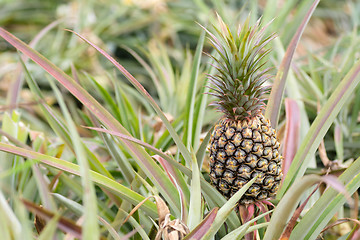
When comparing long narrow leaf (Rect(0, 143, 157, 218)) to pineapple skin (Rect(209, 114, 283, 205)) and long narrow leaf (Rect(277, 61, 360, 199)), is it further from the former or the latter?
long narrow leaf (Rect(277, 61, 360, 199))

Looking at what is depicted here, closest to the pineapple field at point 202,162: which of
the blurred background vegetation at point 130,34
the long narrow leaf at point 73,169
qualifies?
the long narrow leaf at point 73,169

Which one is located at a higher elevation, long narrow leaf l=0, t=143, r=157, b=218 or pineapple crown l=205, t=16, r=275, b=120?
pineapple crown l=205, t=16, r=275, b=120

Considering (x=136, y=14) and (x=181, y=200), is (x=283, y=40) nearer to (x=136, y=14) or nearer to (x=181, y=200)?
(x=181, y=200)

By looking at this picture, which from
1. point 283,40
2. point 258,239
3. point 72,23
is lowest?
point 258,239

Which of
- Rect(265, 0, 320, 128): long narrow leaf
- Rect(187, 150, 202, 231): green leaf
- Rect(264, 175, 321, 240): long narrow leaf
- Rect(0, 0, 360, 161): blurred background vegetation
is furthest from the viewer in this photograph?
Rect(0, 0, 360, 161): blurred background vegetation

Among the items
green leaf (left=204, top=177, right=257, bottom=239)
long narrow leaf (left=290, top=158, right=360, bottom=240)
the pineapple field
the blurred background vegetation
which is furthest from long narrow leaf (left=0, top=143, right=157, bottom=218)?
the blurred background vegetation

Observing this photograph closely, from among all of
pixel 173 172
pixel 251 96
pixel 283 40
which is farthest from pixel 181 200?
pixel 283 40

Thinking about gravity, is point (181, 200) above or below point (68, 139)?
below

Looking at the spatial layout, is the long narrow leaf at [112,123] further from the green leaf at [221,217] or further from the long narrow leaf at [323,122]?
the long narrow leaf at [323,122]
